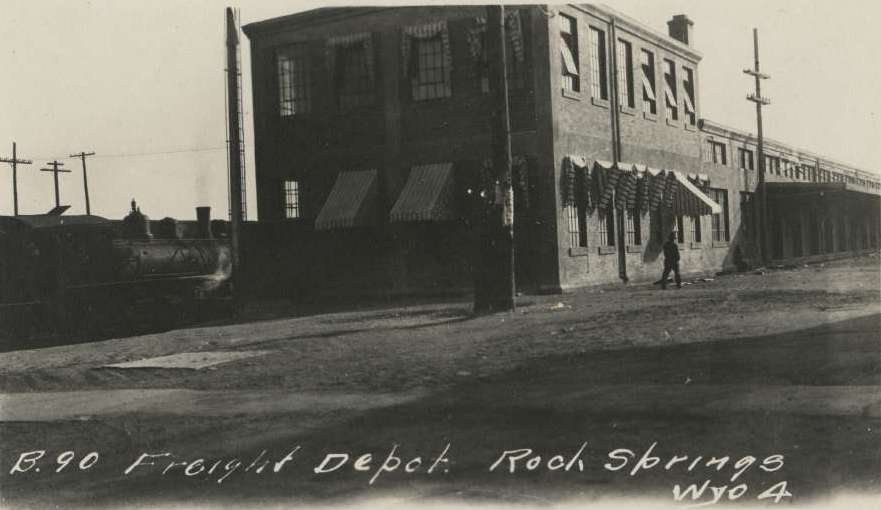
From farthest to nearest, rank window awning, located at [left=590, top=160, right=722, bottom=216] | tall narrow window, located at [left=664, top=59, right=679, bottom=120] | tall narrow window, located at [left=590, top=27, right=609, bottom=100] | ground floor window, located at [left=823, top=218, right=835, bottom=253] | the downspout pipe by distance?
ground floor window, located at [left=823, top=218, right=835, bottom=253]
tall narrow window, located at [left=664, top=59, right=679, bottom=120]
the downspout pipe
tall narrow window, located at [left=590, top=27, right=609, bottom=100]
window awning, located at [left=590, top=160, right=722, bottom=216]

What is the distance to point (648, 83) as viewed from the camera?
27.5m

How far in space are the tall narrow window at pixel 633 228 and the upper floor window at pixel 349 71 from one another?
8.40 metres

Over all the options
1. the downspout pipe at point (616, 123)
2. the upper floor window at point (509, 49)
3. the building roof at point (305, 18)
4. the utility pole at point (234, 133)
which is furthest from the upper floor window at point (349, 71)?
the downspout pipe at point (616, 123)

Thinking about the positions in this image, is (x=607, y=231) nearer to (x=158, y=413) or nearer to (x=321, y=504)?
(x=158, y=413)

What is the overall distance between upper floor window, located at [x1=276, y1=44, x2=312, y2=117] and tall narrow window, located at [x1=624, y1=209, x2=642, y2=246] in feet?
32.9

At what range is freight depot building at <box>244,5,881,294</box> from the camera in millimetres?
21750

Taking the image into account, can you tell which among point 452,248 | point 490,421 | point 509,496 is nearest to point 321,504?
point 509,496

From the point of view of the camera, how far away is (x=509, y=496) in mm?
4164

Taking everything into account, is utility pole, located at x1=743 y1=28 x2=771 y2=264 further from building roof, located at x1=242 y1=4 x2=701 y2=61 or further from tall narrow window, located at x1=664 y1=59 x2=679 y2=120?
building roof, located at x1=242 y1=4 x2=701 y2=61

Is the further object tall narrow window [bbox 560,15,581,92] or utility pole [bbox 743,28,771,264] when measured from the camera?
utility pole [bbox 743,28,771,264]

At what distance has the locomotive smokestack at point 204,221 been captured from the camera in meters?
23.1

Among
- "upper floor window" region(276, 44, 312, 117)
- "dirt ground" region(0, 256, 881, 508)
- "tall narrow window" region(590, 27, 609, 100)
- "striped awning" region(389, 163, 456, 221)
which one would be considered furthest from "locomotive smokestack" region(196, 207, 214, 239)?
"tall narrow window" region(590, 27, 609, 100)

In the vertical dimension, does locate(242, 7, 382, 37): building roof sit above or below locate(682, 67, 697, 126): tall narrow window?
above

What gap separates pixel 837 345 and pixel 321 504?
5.96 meters
